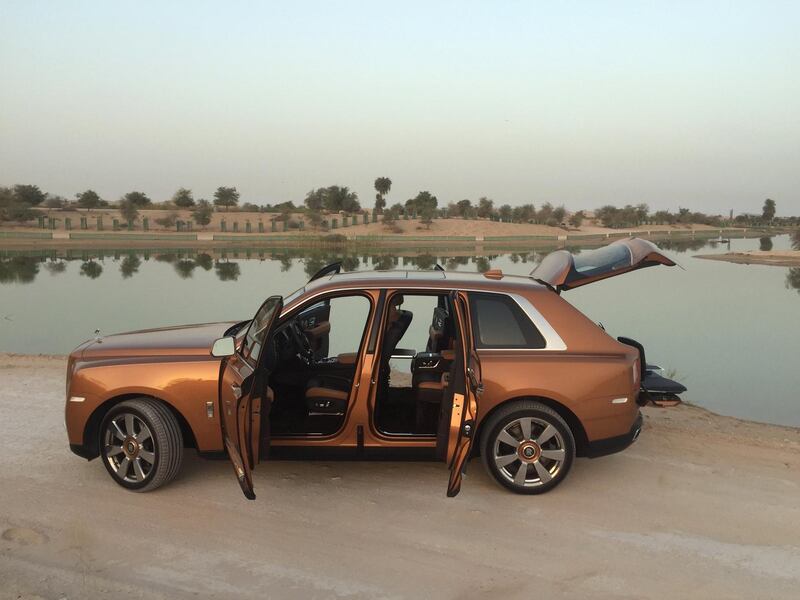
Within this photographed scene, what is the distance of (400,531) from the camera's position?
5.19 m

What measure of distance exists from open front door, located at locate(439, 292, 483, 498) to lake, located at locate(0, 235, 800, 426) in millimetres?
6460

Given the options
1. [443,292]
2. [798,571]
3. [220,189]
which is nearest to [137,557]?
[443,292]

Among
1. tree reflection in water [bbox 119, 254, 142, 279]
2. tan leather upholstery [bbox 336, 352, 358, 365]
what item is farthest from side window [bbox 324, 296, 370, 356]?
tree reflection in water [bbox 119, 254, 142, 279]

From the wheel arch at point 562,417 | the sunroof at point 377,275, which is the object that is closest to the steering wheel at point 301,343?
the sunroof at point 377,275

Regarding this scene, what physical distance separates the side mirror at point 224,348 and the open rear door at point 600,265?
2.62 m

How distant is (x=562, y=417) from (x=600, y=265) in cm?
141

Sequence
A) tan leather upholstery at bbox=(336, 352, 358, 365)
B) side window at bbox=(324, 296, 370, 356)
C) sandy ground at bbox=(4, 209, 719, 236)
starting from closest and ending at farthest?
tan leather upholstery at bbox=(336, 352, 358, 365) → side window at bbox=(324, 296, 370, 356) → sandy ground at bbox=(4, 209, 719, 236)

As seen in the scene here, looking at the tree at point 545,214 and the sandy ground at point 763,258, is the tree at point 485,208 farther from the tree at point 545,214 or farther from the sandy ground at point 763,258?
the sandy ground at point 763,258

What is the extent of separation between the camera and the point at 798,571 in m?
4.68

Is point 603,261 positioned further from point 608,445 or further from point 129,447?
point 129,447

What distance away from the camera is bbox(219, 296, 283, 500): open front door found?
5.08 metres

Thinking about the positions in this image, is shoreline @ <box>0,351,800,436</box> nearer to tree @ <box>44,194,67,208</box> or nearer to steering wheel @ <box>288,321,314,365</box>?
steering wheel @ <box>288,321,314,365</box>

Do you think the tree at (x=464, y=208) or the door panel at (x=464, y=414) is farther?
the tree at (x=464, y=208)

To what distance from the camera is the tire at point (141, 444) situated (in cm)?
566
